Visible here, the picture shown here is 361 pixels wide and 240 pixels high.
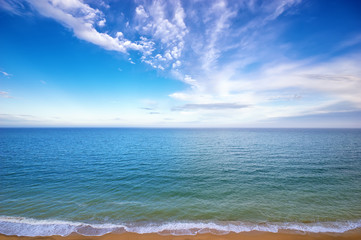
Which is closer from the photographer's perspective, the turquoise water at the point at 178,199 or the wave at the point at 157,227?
the wave at the point at 157,227

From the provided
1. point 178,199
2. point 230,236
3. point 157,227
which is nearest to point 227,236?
point 230,236

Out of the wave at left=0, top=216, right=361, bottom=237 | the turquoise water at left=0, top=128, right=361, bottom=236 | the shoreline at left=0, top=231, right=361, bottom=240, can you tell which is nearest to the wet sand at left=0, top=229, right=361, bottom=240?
the shoreline at left=0, top=231, right=361, bottom=240

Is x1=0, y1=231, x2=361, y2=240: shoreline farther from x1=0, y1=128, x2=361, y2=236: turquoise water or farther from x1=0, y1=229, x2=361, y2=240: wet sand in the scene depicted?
x1=0, y1=128, x2=361, y2=236: turquoise water

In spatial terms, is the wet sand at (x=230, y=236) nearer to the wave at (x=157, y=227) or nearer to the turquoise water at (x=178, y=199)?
the wave at (x=157, y=227)

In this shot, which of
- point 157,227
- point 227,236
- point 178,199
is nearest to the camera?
point 227,236

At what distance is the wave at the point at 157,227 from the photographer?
1200 cm

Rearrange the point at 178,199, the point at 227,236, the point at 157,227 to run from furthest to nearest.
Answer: the point at 178,199, the point at 157,227, the point at 227,236

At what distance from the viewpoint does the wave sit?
11995 millimetres

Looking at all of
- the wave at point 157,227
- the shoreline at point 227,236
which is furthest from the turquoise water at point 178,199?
the shoreline at point 227,236

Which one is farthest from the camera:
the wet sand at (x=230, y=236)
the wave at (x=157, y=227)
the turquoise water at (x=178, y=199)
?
the turquoise water at (x=178, y=199)

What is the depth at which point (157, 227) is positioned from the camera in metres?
12.7

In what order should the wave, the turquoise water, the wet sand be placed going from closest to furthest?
the wet sand
the wave
the turquoise water

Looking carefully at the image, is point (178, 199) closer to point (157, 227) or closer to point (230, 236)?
point (157, 227)

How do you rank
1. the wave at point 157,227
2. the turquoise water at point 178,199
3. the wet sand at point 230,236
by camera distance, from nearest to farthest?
the wet sand at point 230,236 → the wave at point 157,227 → the turquoise water at point 178,199
